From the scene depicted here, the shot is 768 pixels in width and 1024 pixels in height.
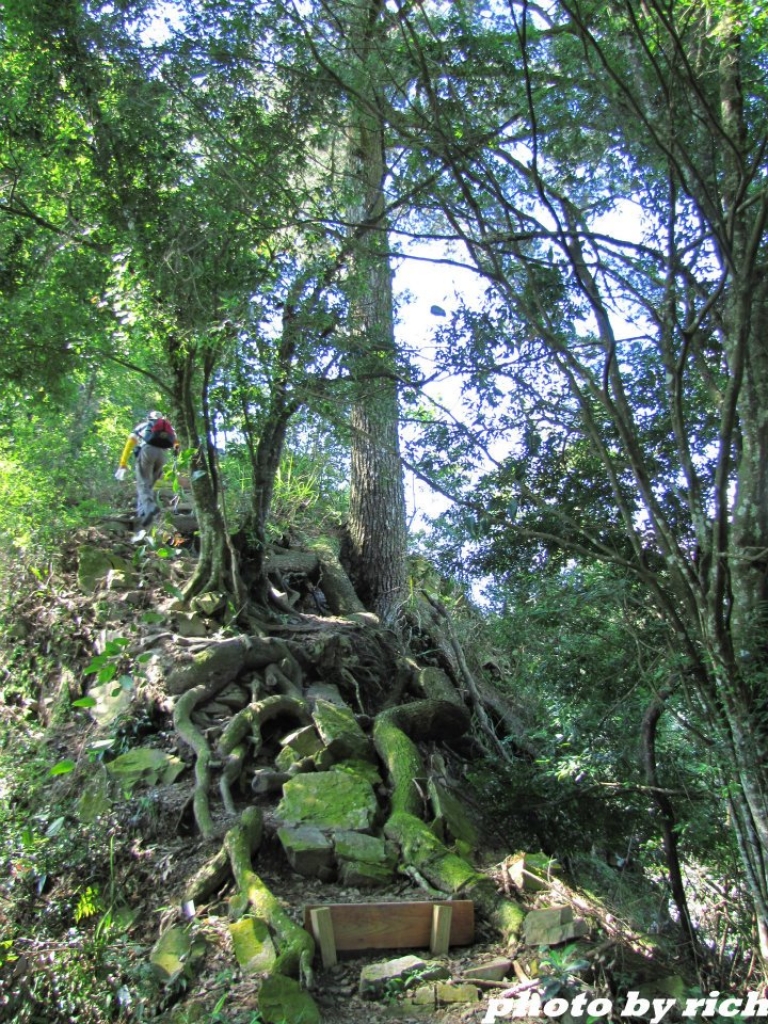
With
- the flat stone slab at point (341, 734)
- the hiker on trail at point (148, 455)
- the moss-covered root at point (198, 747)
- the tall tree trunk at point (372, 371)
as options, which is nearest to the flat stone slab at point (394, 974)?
the moss-covered root at point (198, 747)

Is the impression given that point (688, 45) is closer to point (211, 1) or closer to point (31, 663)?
point (211, 1)

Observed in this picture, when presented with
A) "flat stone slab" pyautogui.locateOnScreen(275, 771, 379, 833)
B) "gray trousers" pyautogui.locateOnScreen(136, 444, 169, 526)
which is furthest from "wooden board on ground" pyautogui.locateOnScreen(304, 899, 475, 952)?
"gray trousers" pyautogui.locateOnScreen(136, 444, 169, 526)

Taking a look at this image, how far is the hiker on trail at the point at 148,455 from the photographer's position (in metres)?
8.20

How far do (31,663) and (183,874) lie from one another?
420 centimetres

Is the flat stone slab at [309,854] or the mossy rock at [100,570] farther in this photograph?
the mossy rock at [100,570]

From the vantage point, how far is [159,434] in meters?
8.15

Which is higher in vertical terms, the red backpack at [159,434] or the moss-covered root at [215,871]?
the red backpack at [159,434]

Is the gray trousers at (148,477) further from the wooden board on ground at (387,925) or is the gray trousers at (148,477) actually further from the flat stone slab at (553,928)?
the flat stone slab at (553,928)

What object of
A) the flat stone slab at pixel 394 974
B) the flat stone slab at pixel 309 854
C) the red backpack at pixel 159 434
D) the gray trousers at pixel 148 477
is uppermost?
the red backpack at pixel 159 434

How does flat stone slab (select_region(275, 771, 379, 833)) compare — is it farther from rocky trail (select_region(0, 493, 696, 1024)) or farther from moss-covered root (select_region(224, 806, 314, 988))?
moss-covered root (select_region(224, 806, 314, 988))

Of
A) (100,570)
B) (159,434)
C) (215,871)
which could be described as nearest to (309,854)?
(215,871)

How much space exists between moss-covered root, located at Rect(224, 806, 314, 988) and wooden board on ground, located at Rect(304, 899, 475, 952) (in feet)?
0.42

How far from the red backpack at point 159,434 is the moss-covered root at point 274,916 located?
471 centimetres

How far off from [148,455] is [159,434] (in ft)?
2.00
